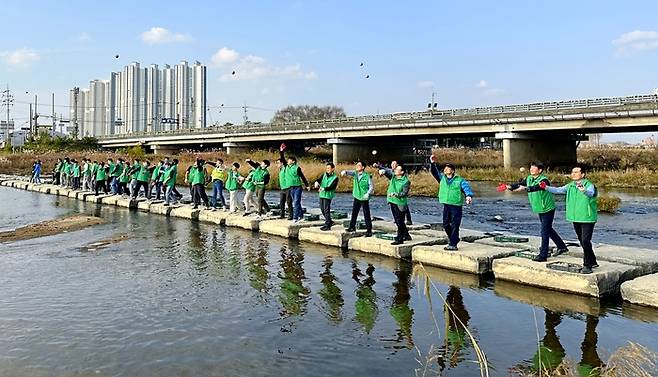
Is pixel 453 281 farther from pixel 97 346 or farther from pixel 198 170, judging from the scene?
pixel 198 170

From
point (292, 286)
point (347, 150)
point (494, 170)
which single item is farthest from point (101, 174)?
point (347, 150)

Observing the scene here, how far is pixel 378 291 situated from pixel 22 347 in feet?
17.2

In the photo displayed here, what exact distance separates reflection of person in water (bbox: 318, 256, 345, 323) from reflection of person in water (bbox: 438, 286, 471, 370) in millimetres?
1559

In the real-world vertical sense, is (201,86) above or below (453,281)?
above

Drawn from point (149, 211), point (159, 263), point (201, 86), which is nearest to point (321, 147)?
point (201, 86)

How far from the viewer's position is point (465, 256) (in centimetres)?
1075

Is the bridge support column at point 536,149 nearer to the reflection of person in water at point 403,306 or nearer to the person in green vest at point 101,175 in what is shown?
the person in green vest at point 101,175

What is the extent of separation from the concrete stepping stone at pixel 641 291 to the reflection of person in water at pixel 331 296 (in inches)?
170

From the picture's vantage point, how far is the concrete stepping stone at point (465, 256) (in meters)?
10.5

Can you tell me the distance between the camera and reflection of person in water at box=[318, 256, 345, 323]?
806 centimetres

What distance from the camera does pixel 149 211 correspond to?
22.4 meters

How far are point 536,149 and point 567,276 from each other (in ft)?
129

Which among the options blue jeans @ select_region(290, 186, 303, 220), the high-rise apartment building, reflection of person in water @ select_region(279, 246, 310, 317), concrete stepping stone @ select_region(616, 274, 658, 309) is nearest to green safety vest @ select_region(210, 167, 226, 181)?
blue jeans @ select_region(290, 186, 303, 220)

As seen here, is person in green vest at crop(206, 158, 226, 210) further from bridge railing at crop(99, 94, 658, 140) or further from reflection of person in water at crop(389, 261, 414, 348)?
bridge railing at crop(99, 94, 658, 140)
